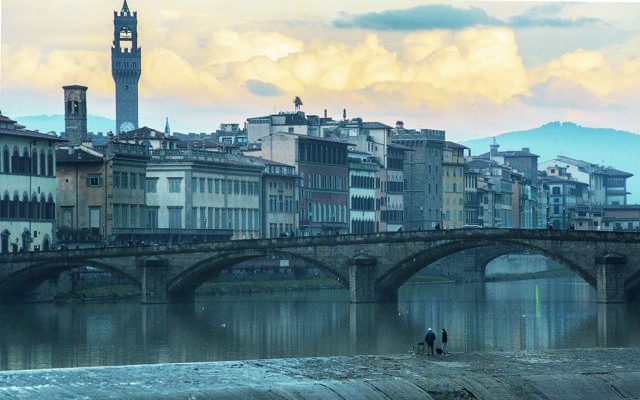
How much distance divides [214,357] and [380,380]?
15.8 meters

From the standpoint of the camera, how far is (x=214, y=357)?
71.6m

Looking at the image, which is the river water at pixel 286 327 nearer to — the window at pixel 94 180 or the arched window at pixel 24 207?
the arched window at pixel 24 207

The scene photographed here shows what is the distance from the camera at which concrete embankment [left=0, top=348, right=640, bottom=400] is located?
53.8 metres

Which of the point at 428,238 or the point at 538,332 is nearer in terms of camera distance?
the point at 538,332

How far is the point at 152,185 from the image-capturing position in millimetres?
131750

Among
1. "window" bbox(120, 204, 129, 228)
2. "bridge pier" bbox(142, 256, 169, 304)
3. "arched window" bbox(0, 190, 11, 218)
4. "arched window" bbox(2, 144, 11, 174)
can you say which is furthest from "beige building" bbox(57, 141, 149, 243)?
"bridge pier" bbox(142, 256, 169, 304)

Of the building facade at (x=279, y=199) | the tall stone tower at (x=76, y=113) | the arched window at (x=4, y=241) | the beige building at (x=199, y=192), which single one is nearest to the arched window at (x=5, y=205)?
the arched window at (x=4, y=241)

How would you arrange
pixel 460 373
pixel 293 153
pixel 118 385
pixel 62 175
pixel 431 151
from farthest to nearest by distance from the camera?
1. pixel 431 151
2. pixel 293 153
3. pixel 62 175
4. pixel 460 373
5. pixel 118 385

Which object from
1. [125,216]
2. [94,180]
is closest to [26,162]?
[94,180]

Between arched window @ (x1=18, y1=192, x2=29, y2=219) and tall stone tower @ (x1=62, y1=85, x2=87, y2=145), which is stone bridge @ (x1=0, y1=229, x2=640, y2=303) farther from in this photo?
tall stone tower @ (x1=62, y1=85, x2=87, y2=145)

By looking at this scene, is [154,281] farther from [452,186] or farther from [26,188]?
[452,186]

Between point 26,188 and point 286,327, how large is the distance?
1176 inches

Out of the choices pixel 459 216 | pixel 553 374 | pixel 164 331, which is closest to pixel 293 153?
pixel 459 216

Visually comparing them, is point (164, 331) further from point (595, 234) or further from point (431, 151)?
point (431, 151)
